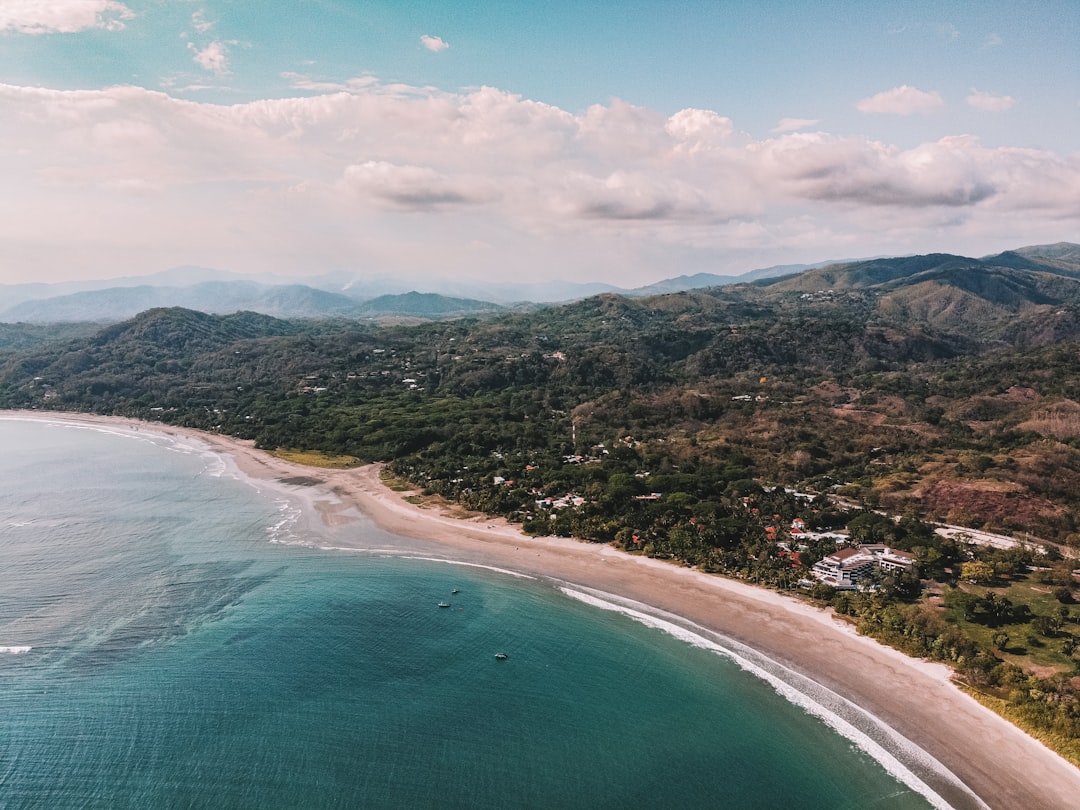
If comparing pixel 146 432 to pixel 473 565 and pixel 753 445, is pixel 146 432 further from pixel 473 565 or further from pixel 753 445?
pixel 753 445

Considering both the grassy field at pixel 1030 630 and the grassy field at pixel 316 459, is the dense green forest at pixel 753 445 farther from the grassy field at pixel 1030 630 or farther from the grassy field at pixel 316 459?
the grassy field at pixel 316 459

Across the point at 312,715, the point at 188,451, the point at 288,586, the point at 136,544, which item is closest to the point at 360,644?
the point at 312,715

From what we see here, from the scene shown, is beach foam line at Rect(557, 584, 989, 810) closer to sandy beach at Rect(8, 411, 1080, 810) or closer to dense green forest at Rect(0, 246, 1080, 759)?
sandy beach at Rect(8, 411, 1080, 810)

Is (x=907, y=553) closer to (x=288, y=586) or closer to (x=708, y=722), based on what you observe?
(x=708, y=722)

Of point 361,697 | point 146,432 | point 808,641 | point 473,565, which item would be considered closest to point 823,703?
point 808,641

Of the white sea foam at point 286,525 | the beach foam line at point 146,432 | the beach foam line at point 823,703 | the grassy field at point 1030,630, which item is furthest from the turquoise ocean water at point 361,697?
the beach foam line at point 146,432
